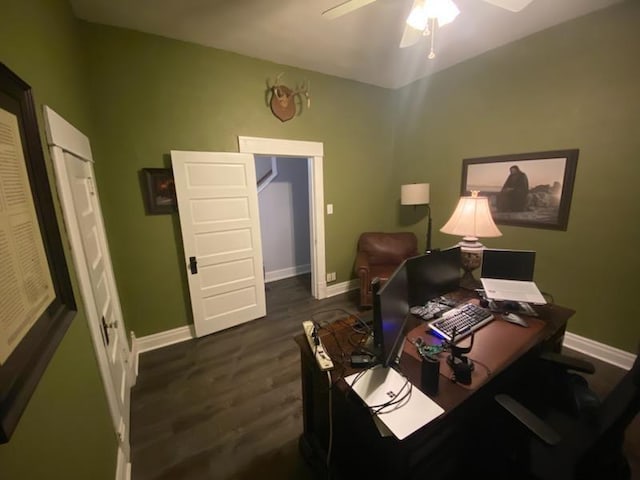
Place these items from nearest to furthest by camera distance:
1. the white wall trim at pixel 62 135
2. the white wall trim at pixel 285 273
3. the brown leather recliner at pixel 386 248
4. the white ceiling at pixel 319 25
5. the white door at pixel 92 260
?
the white wall trim at pixel 62 135
the white door at pixel 92 260
the white ceiling at pixel 319 25
the brown leather recliner at pixel 386 248
the white wall trim at pixel 285 273

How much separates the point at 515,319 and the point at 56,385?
2.15 m

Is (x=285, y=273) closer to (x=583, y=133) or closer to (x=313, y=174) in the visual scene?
(x=313, y=174)

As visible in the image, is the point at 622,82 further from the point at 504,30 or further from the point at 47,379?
the point at 47,379

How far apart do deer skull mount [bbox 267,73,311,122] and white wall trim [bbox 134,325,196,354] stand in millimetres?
2544

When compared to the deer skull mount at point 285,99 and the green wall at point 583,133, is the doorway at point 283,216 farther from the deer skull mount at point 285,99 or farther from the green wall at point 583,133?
the green wall at point 583,133

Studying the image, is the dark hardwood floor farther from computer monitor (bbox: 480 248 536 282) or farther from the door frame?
computer monitor (bbox: 480 248 536 282)

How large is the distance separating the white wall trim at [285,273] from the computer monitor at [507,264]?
11.0ft

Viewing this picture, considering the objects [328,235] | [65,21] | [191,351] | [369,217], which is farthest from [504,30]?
[191,351]

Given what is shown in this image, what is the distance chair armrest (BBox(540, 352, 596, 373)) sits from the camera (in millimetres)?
1241

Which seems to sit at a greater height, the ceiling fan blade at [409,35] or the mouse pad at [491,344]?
the ceiling fan blade at [409,35]

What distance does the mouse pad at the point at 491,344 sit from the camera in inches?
45.9

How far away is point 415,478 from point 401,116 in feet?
12.7

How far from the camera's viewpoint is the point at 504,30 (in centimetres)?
233

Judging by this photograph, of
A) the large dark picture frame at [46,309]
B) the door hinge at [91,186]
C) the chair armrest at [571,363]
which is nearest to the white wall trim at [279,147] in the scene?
the door hinge at [91,186]
